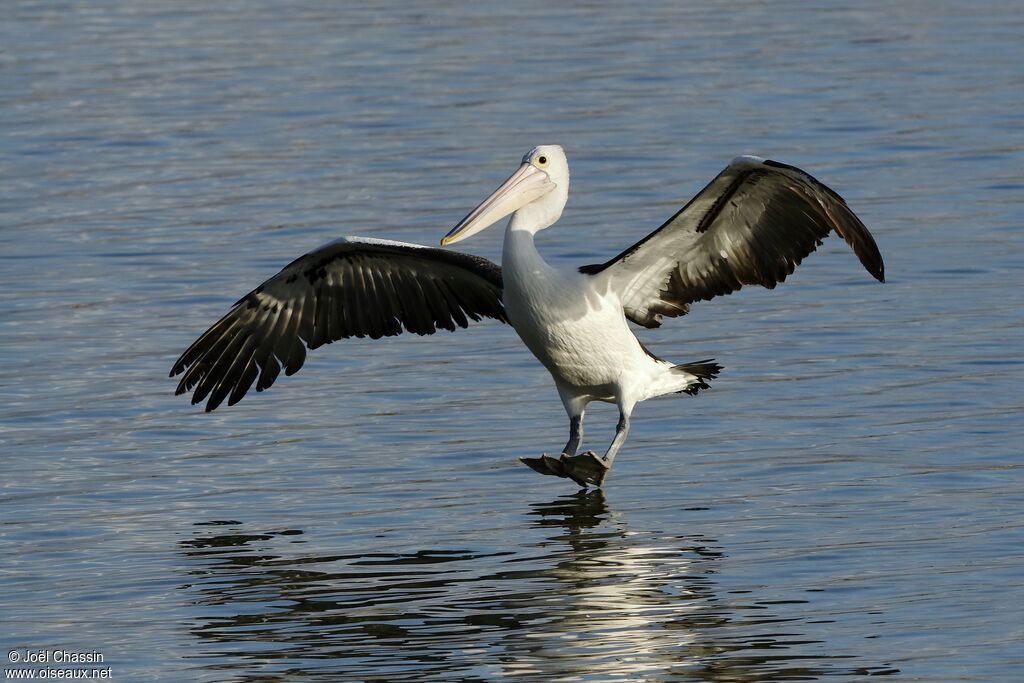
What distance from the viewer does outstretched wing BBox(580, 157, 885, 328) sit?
349 inches

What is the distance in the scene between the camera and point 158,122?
19797 millimetres

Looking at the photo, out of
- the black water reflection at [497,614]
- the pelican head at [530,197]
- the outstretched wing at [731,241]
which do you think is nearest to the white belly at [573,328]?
the outstretched wing at [731,241]

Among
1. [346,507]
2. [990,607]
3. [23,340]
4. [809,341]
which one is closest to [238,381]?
[346,507]

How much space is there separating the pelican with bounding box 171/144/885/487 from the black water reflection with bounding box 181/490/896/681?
928 mm

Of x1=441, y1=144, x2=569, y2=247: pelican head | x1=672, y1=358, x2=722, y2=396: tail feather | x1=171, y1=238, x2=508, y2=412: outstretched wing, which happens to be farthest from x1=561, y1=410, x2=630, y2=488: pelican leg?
x1=171, y1=238, x2=508, y2=412: outstretched wing

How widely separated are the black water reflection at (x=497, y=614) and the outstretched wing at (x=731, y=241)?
140cm

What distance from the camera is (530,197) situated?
9672 mm

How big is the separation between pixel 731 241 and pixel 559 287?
1.02 meters

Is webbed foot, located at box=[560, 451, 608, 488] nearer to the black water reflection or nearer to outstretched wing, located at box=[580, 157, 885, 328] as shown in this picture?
the black water reflection

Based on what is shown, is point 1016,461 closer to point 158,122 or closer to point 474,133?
point 474,133

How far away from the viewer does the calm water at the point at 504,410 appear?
24.7 feet

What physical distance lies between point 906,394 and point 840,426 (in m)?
0.65

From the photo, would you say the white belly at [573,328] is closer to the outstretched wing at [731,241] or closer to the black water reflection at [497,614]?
the outstretched wing at [731,241]

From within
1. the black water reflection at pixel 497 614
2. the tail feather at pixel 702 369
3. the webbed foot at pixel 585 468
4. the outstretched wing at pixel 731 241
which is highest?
the outstretched wing at pixel 731 241
